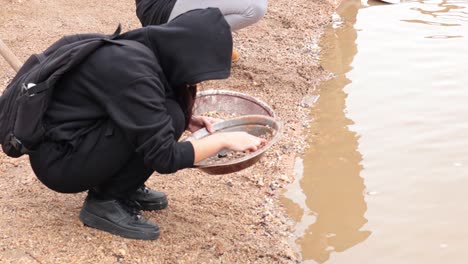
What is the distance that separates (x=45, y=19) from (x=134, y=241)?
324cm

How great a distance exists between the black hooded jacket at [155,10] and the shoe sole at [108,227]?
5.00 feet

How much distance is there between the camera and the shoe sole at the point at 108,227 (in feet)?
8.87

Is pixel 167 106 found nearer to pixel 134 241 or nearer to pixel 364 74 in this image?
pixel 134 241

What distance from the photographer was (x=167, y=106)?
8.18 ft

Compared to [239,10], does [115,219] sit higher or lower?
lower

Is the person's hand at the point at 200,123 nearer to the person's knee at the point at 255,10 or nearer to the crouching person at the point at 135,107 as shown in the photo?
the crouching person at the point at 135,107

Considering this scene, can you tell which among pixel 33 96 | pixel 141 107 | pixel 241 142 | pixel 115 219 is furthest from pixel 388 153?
pixel 33 96

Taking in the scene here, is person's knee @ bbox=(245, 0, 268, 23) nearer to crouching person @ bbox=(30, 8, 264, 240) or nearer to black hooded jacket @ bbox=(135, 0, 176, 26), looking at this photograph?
black hooded jacket @ bbox=(135, 0, 176, 26)

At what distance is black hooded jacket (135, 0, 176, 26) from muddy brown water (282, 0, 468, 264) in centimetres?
117

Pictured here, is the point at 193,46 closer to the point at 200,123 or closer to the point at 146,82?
the point at 146,82

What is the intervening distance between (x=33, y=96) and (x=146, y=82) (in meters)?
0.40

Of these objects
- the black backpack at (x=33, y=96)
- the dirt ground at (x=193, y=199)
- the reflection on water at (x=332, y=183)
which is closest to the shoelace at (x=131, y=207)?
the dirt ground at (x=193, y=199)

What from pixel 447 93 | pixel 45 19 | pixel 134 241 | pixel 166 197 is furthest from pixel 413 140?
pixel 45 19

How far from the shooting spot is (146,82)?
228 cm
